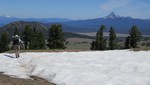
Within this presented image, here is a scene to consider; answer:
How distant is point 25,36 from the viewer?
148375 mm

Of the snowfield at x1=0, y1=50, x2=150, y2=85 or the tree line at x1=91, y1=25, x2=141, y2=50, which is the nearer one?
the snowfield at x1=0, y1=50, x2=150, y2=85

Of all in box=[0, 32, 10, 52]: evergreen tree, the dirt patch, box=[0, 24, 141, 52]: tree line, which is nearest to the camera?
the dirt patch

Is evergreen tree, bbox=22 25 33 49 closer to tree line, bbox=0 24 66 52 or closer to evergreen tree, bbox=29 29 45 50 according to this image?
tree line, bbox=0 24 66 52

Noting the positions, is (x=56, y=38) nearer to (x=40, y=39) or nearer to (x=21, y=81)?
(x=40, y=39)

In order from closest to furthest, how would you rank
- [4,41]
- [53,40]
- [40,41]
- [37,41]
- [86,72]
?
[86,72] → [53,40] → [40,41] → [37,41] → [4,41]

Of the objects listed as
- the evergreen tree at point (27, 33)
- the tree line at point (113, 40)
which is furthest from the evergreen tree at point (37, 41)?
the tree line at point (113, 40)

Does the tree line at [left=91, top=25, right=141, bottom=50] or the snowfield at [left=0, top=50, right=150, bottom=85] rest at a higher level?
the snowfield at [left=0, top=50, right=150, bottom=85]

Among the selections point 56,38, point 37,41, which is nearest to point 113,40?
point 37,41

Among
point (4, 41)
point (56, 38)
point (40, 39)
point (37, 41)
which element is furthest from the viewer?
point (4, 41)

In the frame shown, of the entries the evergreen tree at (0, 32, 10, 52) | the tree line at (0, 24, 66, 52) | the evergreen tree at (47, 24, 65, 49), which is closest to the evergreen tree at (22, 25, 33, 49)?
the tree line at (0, 24, 66, 52)

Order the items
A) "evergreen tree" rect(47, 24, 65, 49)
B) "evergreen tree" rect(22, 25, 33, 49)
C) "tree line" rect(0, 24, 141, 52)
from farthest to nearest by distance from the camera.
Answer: "evergreen tree" rect(22, 25, 33, 49)
"tree line" rect(0, 24, 141, 52)
"evergreen tree" rect(47, 24, 65, 49)

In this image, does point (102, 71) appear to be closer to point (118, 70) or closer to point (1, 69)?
point (118, 70)

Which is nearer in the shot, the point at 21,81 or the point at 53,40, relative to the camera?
the point at 21,81

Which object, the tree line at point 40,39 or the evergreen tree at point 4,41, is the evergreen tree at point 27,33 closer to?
the tree line at point 40,39
